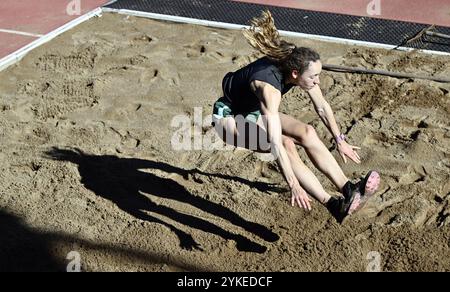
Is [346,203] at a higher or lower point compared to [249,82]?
lower

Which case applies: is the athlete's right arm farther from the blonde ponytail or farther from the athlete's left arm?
the athlete's left arm

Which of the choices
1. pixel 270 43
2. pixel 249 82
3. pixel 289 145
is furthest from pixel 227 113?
pixel 270 43

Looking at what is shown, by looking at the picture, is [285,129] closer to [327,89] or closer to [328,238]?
[328,238]

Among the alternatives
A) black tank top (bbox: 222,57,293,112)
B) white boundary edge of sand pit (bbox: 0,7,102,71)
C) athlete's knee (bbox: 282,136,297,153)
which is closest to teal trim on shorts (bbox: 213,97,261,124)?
black tank top (bbox: 222,57,293,112)

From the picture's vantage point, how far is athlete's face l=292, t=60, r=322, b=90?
5.72 meters

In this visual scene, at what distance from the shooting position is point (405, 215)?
6293mm

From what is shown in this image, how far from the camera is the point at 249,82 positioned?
5863 millimetres

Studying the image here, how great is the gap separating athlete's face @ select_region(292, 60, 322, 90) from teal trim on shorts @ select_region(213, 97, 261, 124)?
1.54 ft

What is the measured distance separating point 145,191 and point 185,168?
0.47 m

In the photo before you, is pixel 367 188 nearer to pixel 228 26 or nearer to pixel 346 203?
pixel 346 203

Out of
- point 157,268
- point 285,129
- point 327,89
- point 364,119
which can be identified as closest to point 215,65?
point 327,89

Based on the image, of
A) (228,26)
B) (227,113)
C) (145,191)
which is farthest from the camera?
(228,26)

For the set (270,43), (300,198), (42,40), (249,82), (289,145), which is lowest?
(300,198)

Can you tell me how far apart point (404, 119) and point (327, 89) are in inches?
36.7
